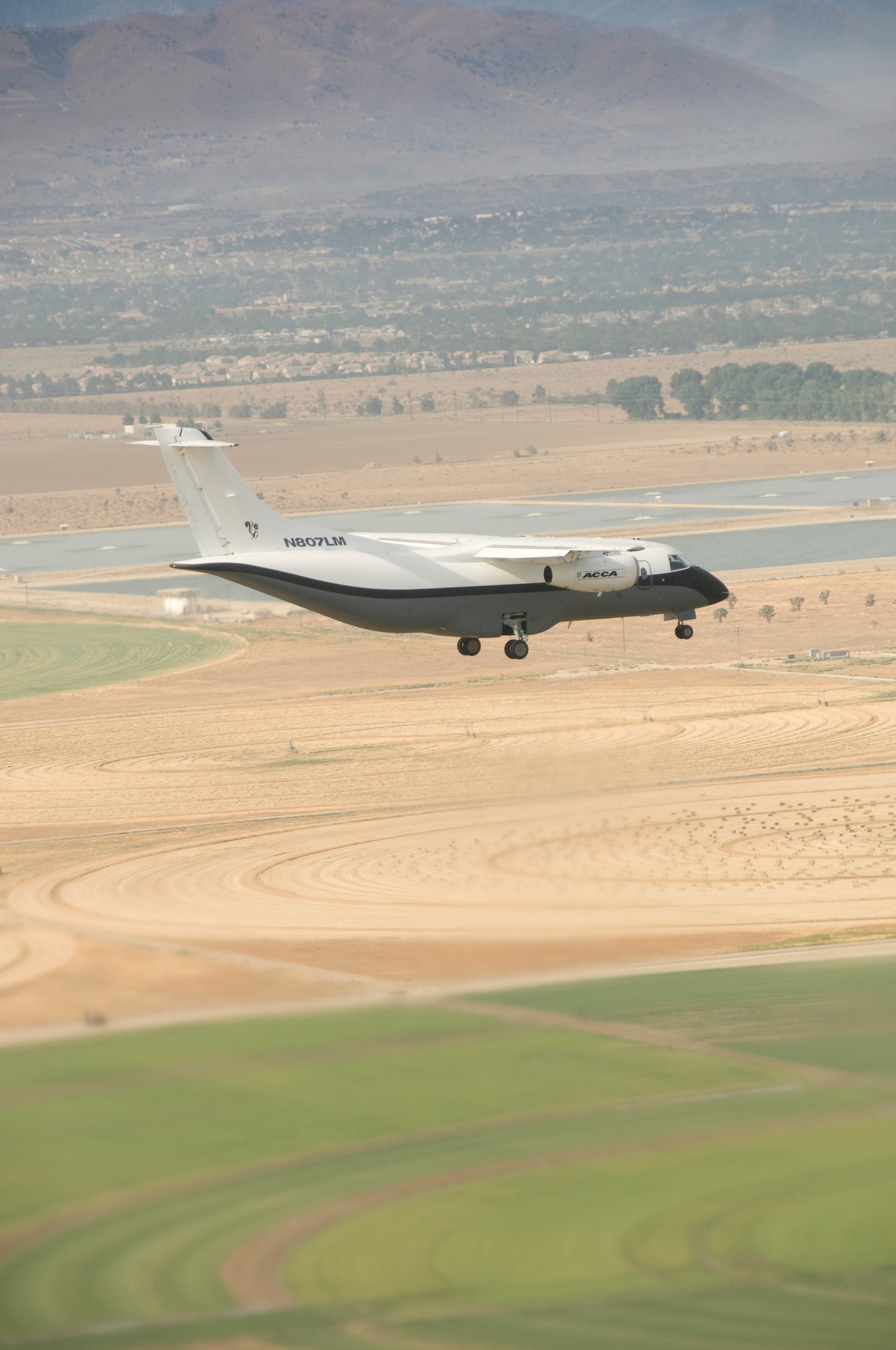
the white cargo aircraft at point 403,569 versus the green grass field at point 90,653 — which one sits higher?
the white cargo aircraft at point 403,569

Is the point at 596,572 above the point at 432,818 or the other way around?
above

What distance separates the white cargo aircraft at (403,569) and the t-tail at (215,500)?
0.03 m

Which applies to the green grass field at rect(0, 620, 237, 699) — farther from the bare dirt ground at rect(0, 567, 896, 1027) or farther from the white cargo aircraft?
the white cargo aircraft

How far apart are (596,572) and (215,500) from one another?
41.8 ft

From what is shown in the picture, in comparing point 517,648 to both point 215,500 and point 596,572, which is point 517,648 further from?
point 215,500

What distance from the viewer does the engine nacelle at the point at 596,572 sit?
65.8 metres

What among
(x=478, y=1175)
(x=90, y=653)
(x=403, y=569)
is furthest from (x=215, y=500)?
(x=90, y=653)

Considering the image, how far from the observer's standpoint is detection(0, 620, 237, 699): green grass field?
14075cm

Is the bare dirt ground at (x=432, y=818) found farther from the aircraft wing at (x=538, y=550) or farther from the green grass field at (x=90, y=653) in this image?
the aircraft wing at (x=538, y=550)

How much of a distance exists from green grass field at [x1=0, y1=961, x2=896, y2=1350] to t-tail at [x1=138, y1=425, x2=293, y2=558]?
2438 cm

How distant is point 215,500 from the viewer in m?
64.2

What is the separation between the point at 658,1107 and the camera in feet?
254

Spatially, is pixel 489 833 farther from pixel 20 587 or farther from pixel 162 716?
pixel 20 587

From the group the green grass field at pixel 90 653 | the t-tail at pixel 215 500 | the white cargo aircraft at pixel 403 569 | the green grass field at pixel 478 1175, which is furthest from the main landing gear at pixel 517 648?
the green grass field at pixel 90 653
